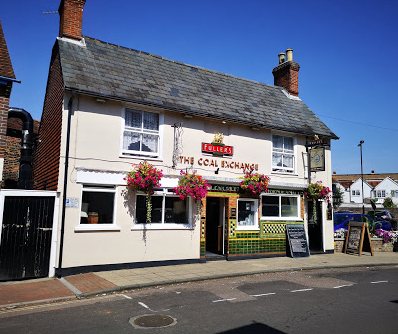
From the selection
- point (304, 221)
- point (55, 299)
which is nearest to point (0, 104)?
point (55, 299)

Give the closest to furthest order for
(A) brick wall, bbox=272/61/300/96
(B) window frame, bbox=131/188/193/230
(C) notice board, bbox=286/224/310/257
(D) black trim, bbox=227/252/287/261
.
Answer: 1. (B) window frame, bbox=131/188/193/230
2. (D) black trim, bbox=227/252/287/261
3. (C) notice board, bbox=286/224/310/257
4. (A) brick wall, bbox=272/61/300/96

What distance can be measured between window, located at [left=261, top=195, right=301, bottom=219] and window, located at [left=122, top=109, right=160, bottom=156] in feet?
Result: 17.3

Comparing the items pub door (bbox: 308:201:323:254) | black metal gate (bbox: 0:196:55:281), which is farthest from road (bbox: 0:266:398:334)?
pub door (bbox: 308:201:323:254)

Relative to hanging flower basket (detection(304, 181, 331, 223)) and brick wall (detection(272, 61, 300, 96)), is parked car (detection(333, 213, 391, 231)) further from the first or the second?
brick wall (detection(272, 61, 300, 96))

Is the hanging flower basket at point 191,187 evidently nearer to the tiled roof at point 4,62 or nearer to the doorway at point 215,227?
the doorway at point 215,227

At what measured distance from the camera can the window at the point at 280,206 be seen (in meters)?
14.2

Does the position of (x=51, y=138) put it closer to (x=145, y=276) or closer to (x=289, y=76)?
(x=145, y=276)

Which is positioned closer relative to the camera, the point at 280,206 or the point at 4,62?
the point at 4,62

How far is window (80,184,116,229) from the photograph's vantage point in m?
10.5

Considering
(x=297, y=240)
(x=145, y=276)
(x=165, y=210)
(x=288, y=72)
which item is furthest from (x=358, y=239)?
(x=145, y=276)

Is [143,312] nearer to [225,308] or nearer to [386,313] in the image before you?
[225,308]

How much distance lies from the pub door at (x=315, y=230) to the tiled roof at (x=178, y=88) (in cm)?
348

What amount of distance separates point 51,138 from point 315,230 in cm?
1182

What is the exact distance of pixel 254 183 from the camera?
42.9 ft
